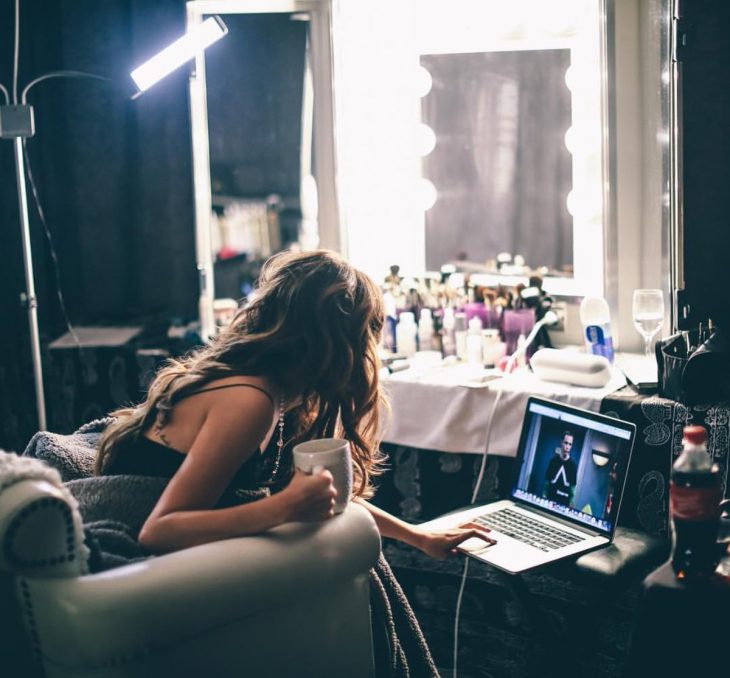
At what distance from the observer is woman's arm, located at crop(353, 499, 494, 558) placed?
1.65m

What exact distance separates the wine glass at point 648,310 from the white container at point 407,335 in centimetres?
61

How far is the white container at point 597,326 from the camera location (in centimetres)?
234

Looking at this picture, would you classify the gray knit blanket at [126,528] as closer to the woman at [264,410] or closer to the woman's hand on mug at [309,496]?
the woman at [264,410]

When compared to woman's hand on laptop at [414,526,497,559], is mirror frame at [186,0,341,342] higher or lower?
higher

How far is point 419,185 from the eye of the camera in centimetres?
297

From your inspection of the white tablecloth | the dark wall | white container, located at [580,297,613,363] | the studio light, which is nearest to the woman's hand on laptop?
the white tablecloth

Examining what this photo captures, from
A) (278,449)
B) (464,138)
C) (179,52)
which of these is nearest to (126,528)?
(278,449)

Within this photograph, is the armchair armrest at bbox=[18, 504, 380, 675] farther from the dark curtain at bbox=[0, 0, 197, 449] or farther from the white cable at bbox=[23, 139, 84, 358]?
the white cable at bbox=[23, 139, 84, 358]

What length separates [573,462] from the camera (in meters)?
1.83

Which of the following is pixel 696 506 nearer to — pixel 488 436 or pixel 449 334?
pixel 488 436

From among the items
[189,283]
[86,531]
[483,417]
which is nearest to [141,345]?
[189,283]

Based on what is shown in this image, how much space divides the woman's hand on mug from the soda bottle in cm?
50

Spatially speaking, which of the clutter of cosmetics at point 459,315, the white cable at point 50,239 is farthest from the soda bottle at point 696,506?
the white cable at point 50,239

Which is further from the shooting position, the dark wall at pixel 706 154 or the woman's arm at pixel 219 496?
the dark wall at pixel 706 154
